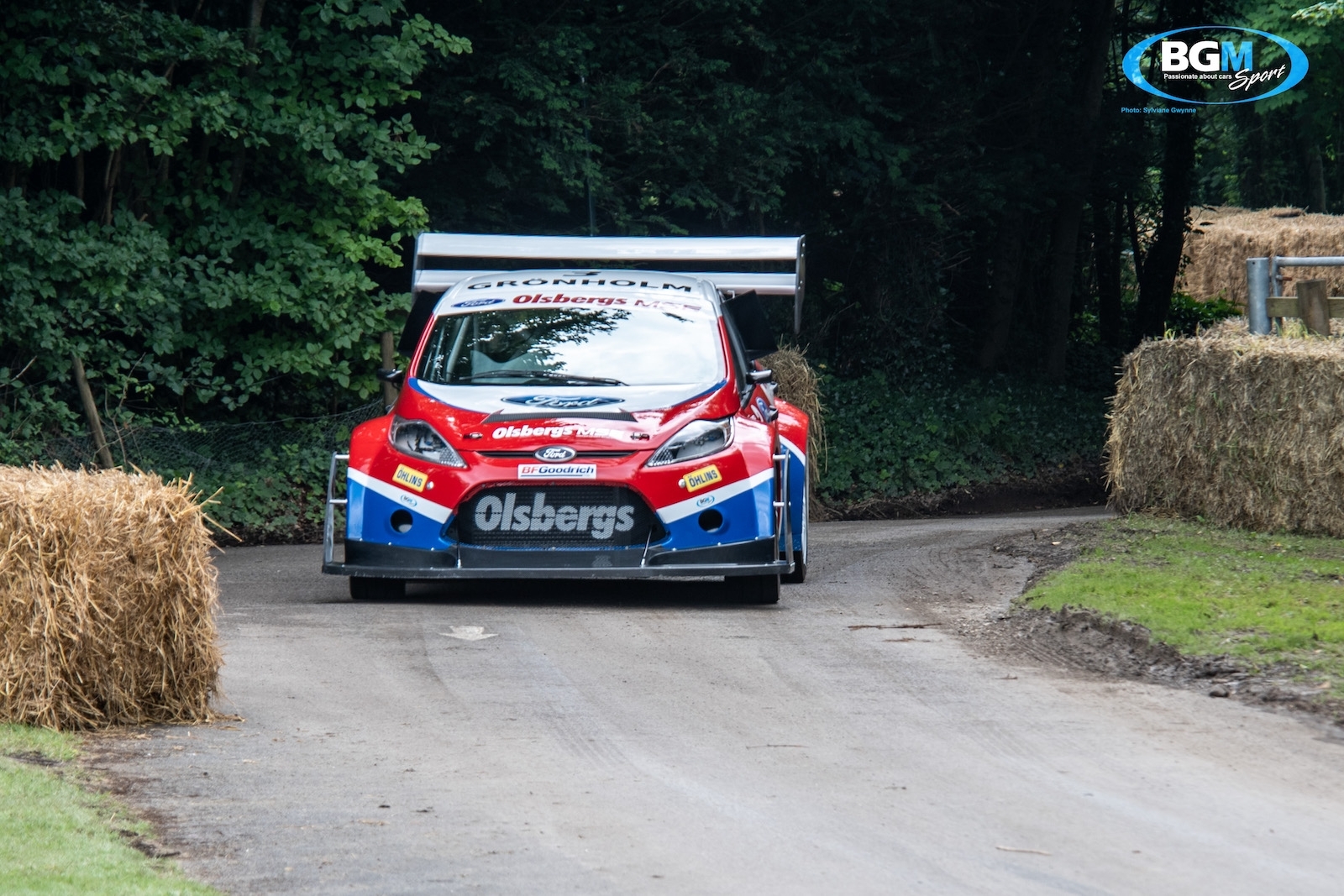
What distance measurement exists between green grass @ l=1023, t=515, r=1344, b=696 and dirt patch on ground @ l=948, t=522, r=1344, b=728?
0.30ft

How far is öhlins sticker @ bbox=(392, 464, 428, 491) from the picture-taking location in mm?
10172

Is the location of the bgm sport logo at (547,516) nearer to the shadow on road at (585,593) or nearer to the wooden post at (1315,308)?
the shadow on road at (585,593)

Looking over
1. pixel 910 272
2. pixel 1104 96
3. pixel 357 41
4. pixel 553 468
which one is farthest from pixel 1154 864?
pixel 1104 96

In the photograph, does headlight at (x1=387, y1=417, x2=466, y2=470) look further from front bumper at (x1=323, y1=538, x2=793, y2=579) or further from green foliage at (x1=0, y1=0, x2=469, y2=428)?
green foliage at (x1=0, y1=0, x2=469, y2=428)

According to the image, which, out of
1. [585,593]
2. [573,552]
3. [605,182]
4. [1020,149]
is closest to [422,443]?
[573,552]

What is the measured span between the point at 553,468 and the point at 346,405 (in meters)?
9.44

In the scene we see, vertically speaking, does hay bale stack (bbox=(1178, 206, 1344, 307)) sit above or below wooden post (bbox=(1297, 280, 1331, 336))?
above

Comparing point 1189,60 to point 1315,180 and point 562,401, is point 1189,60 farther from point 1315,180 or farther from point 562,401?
point 562,401

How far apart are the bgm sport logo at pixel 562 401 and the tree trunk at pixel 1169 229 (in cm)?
2038

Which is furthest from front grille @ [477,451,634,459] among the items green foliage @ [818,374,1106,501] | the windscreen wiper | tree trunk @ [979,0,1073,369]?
tree trunk @ [979,0,1073,369]

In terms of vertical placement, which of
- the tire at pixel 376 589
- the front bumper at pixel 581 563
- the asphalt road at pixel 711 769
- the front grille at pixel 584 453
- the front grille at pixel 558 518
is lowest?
the asphalt road at pixel 711 769

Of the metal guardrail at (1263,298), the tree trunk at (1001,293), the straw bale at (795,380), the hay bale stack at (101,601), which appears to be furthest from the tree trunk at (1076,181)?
the hay bale stack at (101,601)

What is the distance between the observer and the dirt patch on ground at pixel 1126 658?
751 cm

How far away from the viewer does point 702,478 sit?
1016cm
